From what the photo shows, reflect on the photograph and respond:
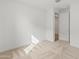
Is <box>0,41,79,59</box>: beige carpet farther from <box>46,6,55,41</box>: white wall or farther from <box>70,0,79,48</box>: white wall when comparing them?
<box>46,6,55,41</box>: white wall

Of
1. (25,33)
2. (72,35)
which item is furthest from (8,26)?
(72,35)

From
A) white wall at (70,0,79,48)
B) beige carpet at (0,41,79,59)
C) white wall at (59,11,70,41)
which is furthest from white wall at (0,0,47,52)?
white wall at (70,0,79,48)

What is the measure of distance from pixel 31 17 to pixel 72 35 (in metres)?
2.44

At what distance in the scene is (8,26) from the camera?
3395mm

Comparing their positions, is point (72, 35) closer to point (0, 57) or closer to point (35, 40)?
point (35, 40)

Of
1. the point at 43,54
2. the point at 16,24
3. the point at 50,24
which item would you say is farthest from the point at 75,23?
the point at 16,24

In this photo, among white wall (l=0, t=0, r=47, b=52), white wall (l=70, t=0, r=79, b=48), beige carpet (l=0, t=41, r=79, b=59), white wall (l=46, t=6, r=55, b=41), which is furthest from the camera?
white wall (l=46, t=6, r=55, b=41)

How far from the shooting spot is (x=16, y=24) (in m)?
3.65

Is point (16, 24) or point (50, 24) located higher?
point (16, 24)

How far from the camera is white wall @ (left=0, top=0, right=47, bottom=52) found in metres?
3.26

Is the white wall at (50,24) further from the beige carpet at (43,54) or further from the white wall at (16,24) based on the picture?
the beige carpet at (43,54)

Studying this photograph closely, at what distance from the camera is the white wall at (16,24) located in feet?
10.7

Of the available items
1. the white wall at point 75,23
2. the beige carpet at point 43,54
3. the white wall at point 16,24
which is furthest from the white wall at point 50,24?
the beige carpet at point 43,54

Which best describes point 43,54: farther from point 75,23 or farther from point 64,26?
point 64,26
